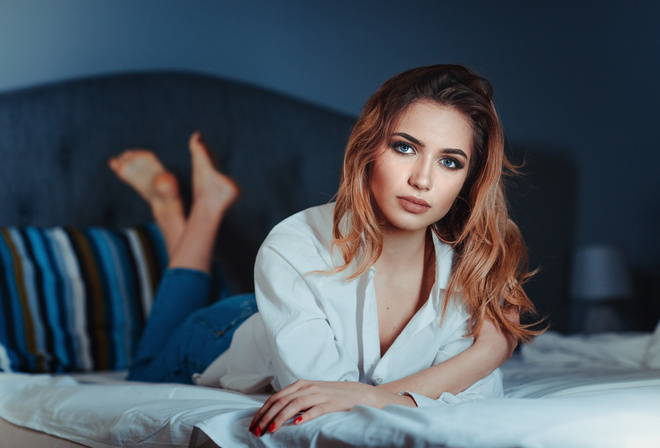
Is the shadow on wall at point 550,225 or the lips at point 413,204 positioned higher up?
the lips at point 413,204

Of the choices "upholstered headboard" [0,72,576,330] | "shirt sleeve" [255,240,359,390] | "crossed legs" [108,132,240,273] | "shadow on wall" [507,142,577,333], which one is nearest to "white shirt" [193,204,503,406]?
"shirt sleeve" [255,240,359,390]

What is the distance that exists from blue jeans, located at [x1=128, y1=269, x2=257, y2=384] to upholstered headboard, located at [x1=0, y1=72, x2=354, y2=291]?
0.53m

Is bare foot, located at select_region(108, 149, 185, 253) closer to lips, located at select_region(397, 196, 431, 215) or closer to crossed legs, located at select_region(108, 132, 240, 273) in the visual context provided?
crossed legs, located at select_region(108, 132, 240, 273)

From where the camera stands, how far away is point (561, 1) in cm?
238

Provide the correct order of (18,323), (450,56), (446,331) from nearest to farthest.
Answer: (446,331) < (18,323) < (450,56)

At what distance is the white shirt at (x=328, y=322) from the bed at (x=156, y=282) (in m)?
0.12

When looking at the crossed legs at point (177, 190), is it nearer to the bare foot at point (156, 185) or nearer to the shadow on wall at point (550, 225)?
the bare foot at point (156, 185)

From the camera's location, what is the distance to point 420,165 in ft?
3.30

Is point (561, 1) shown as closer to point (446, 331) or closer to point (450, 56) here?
point (450, 56)

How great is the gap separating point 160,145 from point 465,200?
1.40 metres

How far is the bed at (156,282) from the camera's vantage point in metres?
0.65

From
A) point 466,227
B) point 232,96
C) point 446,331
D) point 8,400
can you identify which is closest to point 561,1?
point 232,96

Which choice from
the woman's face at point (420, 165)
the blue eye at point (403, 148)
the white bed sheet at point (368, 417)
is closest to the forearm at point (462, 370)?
the white bed sheet at point (368, 417)

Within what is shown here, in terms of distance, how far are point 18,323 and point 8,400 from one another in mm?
493
